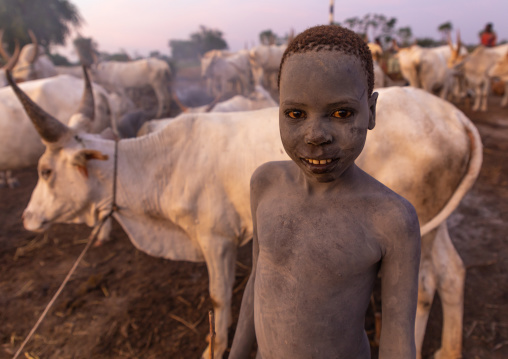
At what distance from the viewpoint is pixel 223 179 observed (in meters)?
2.64

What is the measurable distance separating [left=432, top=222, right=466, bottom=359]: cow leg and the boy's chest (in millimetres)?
1922

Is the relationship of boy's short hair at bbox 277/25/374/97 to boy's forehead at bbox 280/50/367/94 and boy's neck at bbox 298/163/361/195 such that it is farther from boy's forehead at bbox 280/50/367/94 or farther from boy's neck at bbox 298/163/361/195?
boy's neck at bbox 298/163/361/195

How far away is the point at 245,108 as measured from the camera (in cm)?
528

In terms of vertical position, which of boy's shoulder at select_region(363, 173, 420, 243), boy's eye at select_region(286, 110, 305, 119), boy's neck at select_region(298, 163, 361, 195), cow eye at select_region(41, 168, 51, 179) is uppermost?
boy's eye at select_region(286, 110, 305, 119)

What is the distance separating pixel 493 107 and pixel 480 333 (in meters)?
12.4

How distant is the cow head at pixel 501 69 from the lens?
1170 cm

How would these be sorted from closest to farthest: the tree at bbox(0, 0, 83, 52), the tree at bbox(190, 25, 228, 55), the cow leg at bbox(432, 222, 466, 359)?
the cow leg at bbox(432, 222, 466, 359), the tree at bbox(0, 0, 83, 52), the tree at bbox(190, 25, 228, 55)

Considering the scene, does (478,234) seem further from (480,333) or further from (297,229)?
(297,229)

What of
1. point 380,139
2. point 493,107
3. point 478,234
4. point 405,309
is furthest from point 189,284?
point 493,107

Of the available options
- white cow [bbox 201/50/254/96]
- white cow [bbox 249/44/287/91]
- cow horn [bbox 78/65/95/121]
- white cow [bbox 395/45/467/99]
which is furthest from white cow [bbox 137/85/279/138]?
white cow [bbox 249/44/287/91]

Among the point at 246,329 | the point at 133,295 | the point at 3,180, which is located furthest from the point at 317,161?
the point at 3,180

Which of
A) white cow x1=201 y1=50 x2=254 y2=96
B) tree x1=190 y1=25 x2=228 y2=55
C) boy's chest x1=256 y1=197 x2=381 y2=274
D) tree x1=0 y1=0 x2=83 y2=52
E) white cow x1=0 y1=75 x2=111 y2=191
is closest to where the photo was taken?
boy's chest x1=256 y1=197 x2=381 y2=274

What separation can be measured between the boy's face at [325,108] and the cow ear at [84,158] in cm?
197

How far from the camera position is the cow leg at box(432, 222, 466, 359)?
260 centimetres
